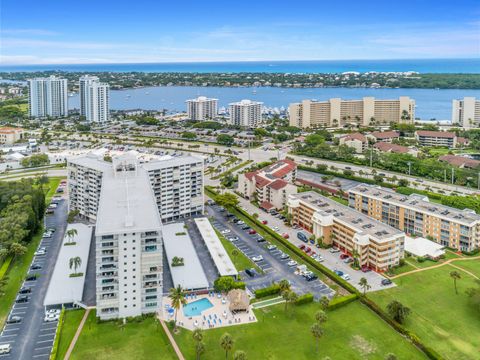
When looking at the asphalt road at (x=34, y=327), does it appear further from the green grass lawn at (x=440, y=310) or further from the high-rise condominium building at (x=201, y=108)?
the high-rise condominium building at (x=201, y=108)

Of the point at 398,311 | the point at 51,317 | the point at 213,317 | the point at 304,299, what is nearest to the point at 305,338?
the point at 304,299

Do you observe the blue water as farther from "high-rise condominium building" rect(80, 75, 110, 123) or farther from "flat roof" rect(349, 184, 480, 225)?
"flat roof" rect(349, 184, 480, 225)

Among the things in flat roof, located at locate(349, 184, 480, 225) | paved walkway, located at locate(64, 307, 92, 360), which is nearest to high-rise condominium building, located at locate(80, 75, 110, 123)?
flat roof, located at locate(349, 184, 480, 225)

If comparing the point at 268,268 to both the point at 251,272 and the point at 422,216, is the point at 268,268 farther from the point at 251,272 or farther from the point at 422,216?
the point at 422,216

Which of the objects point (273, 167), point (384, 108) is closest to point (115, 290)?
point (273, 167)

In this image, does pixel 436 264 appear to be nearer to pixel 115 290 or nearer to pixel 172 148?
pixel 115 290

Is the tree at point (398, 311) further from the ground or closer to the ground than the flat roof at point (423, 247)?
closer to the ground

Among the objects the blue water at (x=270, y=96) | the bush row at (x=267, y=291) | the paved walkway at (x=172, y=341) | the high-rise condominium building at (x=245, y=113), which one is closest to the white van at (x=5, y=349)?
the paved walkway at (x=172, y=341)
